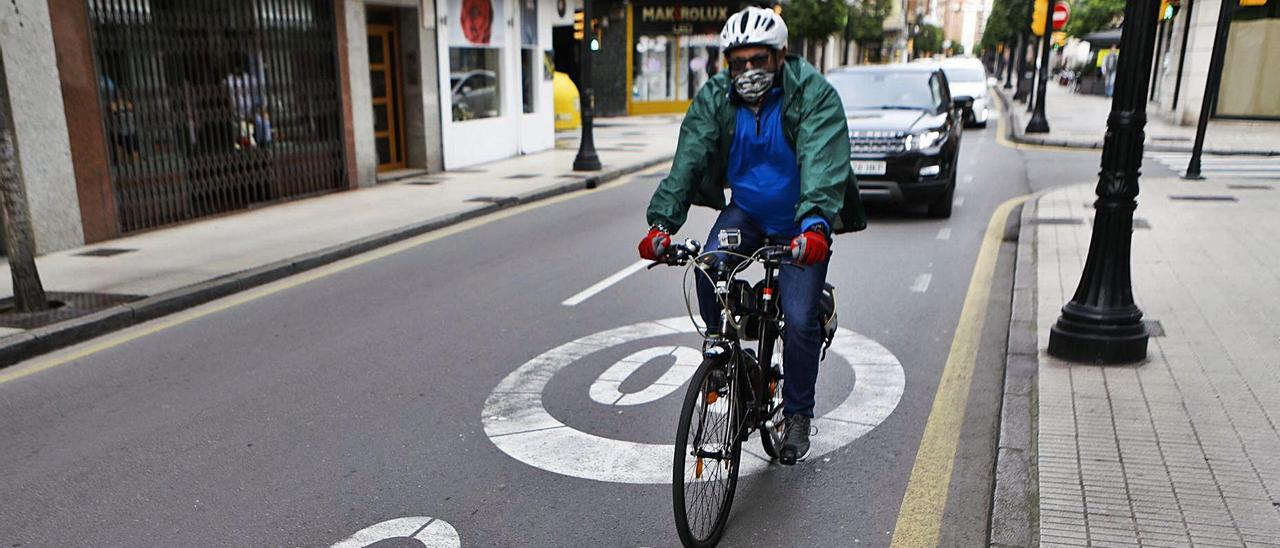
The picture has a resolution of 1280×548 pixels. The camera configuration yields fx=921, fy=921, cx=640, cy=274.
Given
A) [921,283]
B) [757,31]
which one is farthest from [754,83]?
[921,283]

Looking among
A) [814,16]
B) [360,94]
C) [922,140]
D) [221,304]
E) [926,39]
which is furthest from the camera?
[926,39]

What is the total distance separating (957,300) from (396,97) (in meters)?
11.2

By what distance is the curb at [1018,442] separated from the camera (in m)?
3.39

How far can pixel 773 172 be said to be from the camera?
368 centimetres

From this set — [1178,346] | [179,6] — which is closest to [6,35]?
[179,6]

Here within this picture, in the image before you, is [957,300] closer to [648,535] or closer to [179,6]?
[648,535]

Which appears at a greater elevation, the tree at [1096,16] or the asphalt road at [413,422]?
the tree at [1096,16]

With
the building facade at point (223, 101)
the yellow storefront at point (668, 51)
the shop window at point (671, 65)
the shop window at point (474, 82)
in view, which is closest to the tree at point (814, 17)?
the yellow storefront at point (668, 51)

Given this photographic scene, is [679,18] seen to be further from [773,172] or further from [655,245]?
[655,245]

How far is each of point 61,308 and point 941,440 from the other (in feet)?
20.3

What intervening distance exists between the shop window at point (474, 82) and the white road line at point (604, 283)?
9120 millimetres

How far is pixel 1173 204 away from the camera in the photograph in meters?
10.9

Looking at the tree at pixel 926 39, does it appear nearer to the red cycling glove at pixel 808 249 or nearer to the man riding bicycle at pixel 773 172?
the man riding bicycle at pixel 773 172

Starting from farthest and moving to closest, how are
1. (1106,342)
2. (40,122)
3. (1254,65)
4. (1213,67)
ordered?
(1254,65), (1213,67), (40,122), (1106,342)
